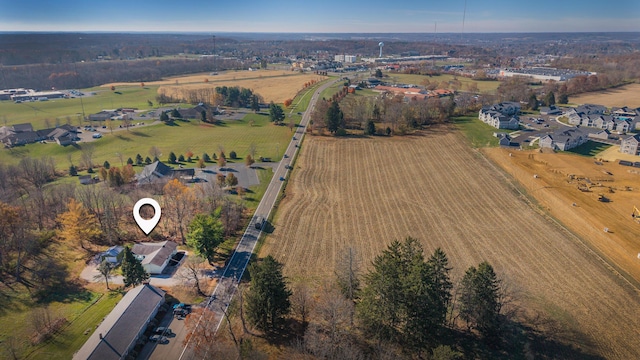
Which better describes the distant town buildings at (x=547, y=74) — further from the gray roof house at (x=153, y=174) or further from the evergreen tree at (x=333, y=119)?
the gray roof house at (x=153, y=174)

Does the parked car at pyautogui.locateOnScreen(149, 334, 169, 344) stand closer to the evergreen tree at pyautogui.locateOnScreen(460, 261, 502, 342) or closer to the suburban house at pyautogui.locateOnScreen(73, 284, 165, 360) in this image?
the suburban house at pyautogui.locateOnScreen(73, 284, 165, 360)

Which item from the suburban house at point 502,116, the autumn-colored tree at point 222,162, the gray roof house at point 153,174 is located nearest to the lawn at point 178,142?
the autumn-colored tree at point 222,162

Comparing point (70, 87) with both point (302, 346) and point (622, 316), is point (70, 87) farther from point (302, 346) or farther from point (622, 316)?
point (622, 316)

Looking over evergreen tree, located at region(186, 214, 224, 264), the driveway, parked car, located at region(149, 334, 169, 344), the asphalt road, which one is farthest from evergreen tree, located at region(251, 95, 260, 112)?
parked car, located at region(149, 334, 169, 344)

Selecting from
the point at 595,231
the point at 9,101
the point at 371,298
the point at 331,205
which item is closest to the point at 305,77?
the point at 9,101

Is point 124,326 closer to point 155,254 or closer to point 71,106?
point 155,254

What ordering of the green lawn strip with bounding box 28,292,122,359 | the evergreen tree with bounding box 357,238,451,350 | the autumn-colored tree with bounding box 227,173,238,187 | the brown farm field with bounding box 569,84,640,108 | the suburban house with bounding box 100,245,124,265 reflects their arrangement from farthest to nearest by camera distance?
the brown farm field with bounding box 569,84,640,108
the autumn-colored tree with bounding box 227,173,238,187
the suburban house with bounding box 100,245,124,265
the green lawn strip with bounding box 28,292,122,359
the evergreen tree with bounding box 357,238,451,350
